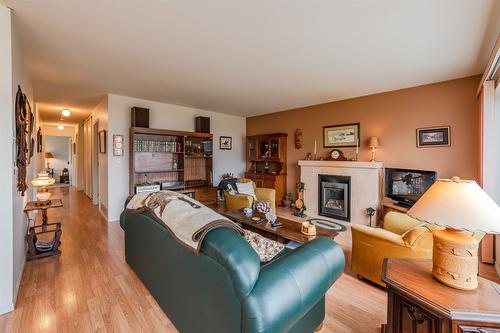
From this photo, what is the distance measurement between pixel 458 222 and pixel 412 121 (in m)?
3.37

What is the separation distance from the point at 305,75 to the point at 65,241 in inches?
165

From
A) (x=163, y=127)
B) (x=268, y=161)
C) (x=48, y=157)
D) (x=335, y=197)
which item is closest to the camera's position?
(x=335, y=197)

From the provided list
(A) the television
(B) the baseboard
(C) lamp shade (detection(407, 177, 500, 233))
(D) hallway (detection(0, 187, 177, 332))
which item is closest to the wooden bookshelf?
(D) hallway (detection(0, 187, 177, 332))

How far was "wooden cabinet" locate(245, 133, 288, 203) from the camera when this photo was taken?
18.5ft

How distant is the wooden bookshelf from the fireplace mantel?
2511mm

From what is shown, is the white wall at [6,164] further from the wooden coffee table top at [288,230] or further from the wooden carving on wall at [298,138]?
the wooden carving on wall at [298,138]

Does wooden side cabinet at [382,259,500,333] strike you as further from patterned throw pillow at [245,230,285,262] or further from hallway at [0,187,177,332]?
hallway at [0,187,177,332]

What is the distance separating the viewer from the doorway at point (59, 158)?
9625 millimetres

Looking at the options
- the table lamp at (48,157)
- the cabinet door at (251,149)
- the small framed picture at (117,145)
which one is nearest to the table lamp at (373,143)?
the cabinet door at (251,149)

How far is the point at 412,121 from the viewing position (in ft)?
12.2

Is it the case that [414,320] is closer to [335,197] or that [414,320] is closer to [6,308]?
[6,308]

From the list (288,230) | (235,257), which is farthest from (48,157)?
(235,257)

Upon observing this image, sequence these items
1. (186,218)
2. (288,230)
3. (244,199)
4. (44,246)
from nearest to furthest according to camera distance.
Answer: (186,218) < (288,230) < (44,246) < (244,199)

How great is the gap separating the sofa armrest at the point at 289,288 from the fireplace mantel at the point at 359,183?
3057 mm
